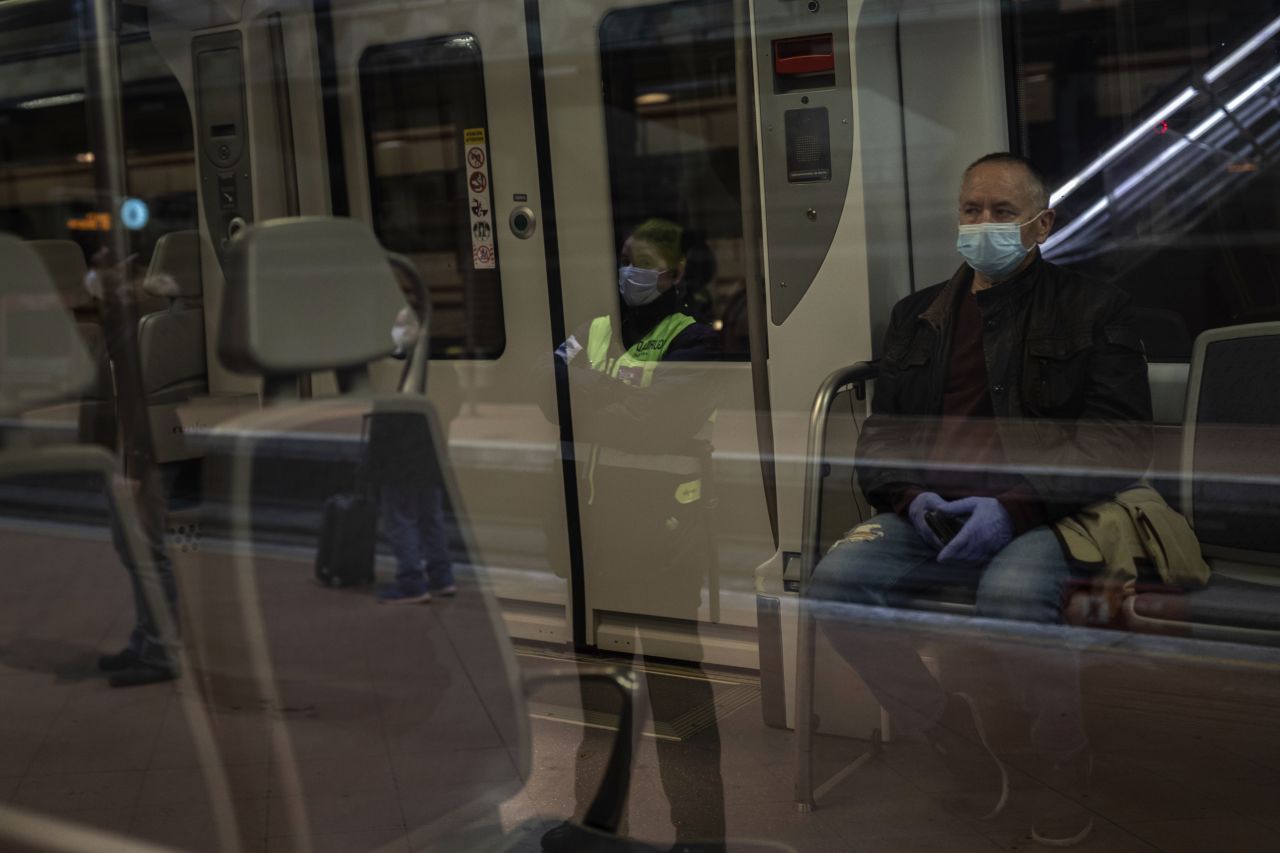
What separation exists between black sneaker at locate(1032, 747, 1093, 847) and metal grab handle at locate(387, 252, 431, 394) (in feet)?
3.29

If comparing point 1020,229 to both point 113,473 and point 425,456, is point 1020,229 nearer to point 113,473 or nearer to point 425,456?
point 425,456

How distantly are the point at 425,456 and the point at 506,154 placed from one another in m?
0.52

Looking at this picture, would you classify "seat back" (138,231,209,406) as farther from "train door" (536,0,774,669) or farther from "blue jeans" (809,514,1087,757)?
"blue jeans" (809,514,1087,757)

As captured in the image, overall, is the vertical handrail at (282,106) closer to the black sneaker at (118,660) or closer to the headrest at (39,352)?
the headrest at (39,352)

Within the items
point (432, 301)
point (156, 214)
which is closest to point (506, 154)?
point (432, 301)

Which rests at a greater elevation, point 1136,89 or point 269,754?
point 1136,89

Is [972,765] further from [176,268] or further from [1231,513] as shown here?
[176,268]

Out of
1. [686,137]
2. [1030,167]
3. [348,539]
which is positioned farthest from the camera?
[686,137]

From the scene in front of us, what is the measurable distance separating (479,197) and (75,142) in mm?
544

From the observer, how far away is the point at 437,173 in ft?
5.55

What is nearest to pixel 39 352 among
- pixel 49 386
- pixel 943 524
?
pixel 49 386

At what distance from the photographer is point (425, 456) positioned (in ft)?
4.61

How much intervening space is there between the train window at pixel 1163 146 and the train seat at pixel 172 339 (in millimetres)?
1383

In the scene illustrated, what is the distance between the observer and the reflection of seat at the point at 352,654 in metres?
1.38
